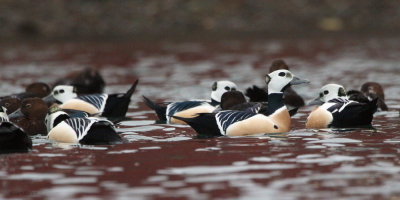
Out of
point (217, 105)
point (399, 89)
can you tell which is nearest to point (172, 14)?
point (399, 89)

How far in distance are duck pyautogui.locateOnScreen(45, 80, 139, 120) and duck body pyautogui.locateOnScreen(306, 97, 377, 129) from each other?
12.2 feet

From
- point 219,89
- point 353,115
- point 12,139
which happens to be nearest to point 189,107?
point 219,89

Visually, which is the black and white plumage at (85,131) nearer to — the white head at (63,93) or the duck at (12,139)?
the duck at (12,139)

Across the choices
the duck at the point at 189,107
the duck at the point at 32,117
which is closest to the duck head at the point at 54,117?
the duck at the point at 32,117

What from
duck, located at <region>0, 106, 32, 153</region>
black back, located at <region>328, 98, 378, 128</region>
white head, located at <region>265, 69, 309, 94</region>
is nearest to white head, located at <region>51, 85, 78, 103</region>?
white head, located at <region>265, 69, 309, 94</region>

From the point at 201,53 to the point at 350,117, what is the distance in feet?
47.9

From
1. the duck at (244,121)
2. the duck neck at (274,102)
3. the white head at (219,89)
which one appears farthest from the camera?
the white head at (219,89)

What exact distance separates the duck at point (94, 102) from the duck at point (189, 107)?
712 mm

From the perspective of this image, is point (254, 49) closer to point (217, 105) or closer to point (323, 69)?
point (323, 69)

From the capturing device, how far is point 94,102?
14883 mm

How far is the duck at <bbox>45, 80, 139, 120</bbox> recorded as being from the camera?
14.7 m

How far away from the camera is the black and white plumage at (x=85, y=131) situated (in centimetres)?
1128

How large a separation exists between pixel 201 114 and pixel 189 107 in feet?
5.80

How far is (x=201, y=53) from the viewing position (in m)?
26.8
